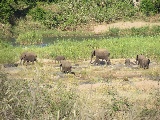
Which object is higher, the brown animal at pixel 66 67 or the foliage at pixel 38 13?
the foliage at pixel 38 13

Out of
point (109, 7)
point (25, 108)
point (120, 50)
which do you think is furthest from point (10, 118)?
point (109, 7)

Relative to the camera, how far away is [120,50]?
26.6m

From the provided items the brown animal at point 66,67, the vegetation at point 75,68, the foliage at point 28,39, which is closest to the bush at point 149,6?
the vegetation at point 75,68

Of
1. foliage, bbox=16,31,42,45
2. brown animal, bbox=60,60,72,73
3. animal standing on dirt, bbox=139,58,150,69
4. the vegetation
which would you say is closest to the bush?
the vegetation

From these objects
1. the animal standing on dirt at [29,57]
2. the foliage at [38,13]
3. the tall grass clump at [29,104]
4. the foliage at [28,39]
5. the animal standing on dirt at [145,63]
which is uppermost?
the foliage at [38,13]

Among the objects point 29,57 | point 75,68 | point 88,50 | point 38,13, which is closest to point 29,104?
point 75,68

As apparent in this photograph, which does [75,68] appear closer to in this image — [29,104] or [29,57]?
[29,57]

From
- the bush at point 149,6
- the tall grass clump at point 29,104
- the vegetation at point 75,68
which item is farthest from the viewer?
the bush at point 149,6

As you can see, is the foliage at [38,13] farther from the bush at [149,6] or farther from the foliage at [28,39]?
the bush at [149,6]

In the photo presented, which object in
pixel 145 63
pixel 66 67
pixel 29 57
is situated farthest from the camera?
pixel 29 57

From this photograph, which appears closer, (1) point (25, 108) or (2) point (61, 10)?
(1) point (25, 108)

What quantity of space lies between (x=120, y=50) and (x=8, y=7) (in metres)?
21.4

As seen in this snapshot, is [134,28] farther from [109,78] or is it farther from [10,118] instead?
[10,118]

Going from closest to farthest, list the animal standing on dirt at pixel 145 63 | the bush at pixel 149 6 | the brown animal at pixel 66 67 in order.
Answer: the brown animal at pixel 66 67 < the animal standing on dirt at pixel 145 63 < the bush at pixel 149 6
